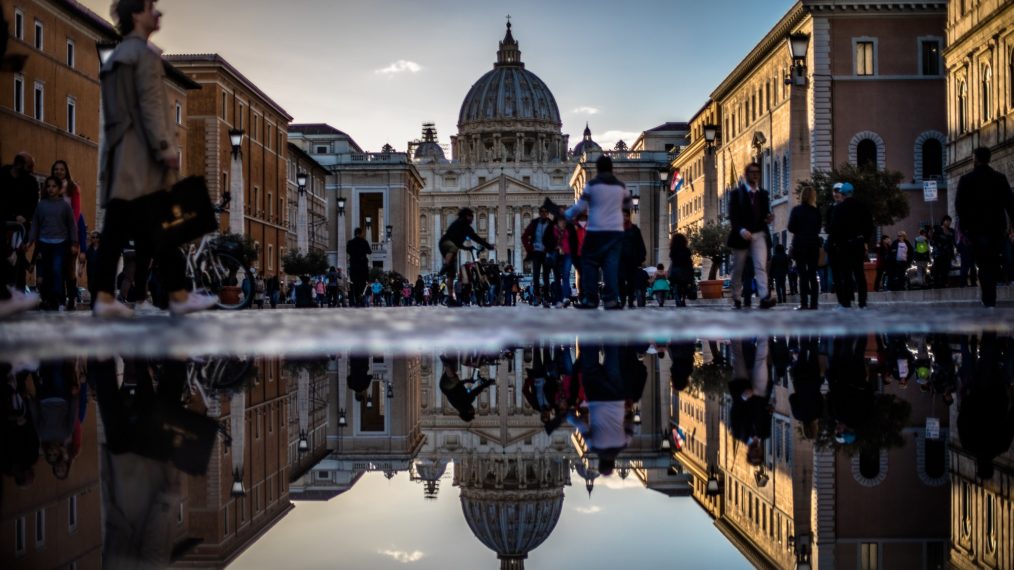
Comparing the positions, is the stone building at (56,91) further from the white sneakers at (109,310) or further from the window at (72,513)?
the window at (72,513)

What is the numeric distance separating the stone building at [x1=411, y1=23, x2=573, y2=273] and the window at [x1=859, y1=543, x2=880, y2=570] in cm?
13720

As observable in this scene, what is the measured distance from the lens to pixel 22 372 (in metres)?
5.49

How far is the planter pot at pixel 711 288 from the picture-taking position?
31.2 meters

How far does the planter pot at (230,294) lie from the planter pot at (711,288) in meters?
17.3

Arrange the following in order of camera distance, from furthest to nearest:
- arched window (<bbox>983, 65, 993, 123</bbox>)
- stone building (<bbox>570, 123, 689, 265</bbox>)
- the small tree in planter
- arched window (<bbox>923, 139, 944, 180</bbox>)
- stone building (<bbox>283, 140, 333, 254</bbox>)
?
stone building (<bbox>570, 123, 689, 265</bbox>), stone building (<bbox>283, 140, 333, 254</bbox>), the small tree in planter, arched window (<bbox>923, 139, 944, 180</bbox>), arched window (<bbox>983, 65, 993, 123</bbox>)

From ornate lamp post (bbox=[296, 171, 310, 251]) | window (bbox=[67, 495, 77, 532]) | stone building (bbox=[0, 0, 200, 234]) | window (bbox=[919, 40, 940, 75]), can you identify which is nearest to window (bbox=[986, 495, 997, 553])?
window (bbox=[67, 495, 77, 532])

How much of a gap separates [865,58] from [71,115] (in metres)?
27.8

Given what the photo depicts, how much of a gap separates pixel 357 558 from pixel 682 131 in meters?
120

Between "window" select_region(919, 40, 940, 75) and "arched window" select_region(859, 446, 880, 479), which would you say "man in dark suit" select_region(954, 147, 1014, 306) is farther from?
"window" select_region(919, 40, 940, 75)

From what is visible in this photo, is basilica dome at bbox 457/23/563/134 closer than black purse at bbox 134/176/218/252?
No

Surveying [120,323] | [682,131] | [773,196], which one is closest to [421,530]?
[120,323]

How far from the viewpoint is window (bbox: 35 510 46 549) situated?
7.04ft

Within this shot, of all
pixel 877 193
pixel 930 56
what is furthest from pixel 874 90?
pixel 877 193

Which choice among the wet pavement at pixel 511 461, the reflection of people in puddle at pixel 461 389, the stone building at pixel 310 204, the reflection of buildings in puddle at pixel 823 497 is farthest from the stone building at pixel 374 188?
the reflection of buildings in puddle at pixel 823 497
